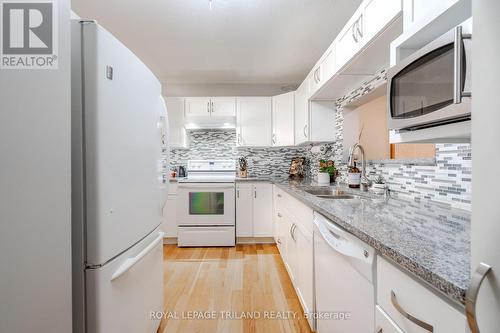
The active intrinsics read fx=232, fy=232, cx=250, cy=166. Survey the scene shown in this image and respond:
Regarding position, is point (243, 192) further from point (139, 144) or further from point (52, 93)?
point (52, 93)

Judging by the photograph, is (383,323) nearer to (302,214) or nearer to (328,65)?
(302,214)

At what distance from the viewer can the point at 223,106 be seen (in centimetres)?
351

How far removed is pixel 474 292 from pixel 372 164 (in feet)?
5.79

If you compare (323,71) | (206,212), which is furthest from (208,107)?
(323,71)

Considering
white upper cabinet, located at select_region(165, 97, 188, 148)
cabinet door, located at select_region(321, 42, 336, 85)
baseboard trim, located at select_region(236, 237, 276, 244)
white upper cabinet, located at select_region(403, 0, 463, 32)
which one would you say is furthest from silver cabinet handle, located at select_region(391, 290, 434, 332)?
white upper cabinet, located at select_region(165, 97, 188, 148)

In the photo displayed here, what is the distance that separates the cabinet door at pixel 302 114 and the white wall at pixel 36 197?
2337mm

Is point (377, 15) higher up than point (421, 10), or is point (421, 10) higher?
point (377, 15)

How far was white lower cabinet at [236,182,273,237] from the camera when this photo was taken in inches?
127

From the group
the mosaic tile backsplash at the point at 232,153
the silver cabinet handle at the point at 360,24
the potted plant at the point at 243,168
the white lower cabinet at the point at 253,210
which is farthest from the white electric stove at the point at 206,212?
the silver cabinet handle at the point at 360,24

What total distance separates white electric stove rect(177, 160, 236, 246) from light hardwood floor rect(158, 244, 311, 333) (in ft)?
0.65

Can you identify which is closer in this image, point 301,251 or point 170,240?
point 301,251

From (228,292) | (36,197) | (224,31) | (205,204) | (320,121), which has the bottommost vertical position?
(228,292)

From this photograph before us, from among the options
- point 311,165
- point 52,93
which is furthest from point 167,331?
point 311,165

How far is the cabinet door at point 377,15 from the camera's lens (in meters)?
1.08
